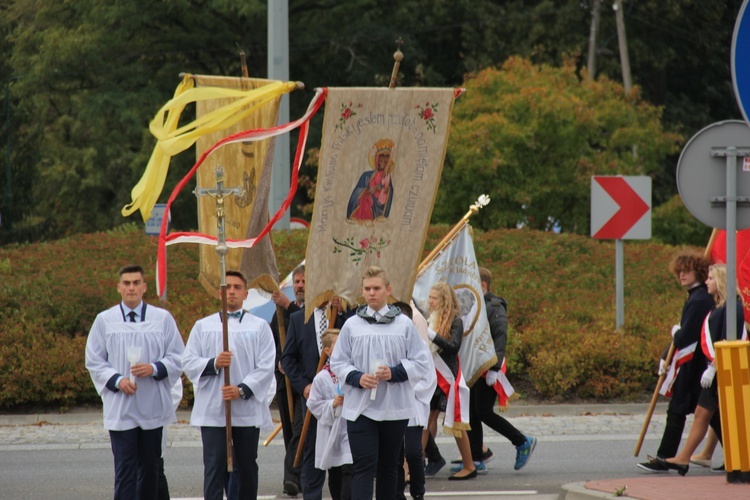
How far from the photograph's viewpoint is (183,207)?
36062 mm

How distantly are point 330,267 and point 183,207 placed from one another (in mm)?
26843

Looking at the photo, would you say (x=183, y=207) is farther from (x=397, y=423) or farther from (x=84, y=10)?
(x=397, y=423)

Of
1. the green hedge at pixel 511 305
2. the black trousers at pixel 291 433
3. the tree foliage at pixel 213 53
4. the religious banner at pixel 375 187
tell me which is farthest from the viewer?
the tree foliage at pixel 213 53

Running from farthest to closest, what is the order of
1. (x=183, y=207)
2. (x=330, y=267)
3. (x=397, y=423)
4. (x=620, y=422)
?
(x=183, y=207)
(x=620, y=422)
(x=330, y=267)
(x=397, y=423)

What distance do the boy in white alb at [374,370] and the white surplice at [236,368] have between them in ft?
2.16

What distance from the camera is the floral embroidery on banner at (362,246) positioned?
32.2ft

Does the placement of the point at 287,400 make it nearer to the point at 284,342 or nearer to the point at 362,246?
the point at 284,342

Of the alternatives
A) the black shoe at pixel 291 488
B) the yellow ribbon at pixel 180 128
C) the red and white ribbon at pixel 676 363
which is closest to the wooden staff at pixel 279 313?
the black shoe at pixel 291 488

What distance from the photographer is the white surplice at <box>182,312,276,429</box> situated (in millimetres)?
8562

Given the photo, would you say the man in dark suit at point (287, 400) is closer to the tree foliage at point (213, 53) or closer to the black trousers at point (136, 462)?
the black trousers at point (136, 462)

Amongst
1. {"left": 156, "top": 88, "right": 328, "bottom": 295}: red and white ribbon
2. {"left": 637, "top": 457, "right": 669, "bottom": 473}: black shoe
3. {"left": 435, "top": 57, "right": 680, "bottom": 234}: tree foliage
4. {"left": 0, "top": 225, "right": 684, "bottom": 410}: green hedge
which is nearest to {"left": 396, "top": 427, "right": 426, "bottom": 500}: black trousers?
{"left": 156, "top": 88, "right": 328, "bottom": 295}: red and white ribbon

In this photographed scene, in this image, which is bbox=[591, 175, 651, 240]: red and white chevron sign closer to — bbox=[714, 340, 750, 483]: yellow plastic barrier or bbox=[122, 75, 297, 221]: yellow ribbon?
bbox=[714, 340, 750, 483]: yellow plastic barrier

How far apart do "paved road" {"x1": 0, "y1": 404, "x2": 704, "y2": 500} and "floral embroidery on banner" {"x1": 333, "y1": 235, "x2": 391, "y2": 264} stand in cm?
204

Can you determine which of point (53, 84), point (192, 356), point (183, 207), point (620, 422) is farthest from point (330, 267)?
point (53, 84)
